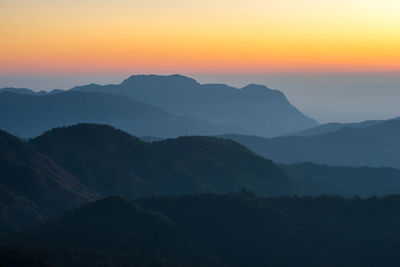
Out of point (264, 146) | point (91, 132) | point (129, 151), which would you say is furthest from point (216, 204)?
point (264, 146)

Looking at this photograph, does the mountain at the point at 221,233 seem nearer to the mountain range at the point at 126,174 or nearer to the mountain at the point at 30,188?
the mountain at the point at 30,188

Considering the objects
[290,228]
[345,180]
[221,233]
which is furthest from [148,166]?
[345,180]

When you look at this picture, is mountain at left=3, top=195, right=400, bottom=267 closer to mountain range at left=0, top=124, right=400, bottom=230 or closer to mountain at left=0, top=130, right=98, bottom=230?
mountain at left=0, top=130, right=98, bottom=230

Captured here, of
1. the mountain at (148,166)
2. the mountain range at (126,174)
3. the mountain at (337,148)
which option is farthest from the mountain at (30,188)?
the mountain at (337,148)

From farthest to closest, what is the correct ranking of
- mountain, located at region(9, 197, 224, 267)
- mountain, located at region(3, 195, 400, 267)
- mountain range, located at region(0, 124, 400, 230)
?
mountain range, located at region(0, 124, 400, 230)
mountain, located at region(3, 195, 400, 267)
mountain, located at region(9, 197, 224, 267)

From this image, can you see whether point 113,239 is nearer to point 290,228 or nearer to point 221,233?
point 221,233

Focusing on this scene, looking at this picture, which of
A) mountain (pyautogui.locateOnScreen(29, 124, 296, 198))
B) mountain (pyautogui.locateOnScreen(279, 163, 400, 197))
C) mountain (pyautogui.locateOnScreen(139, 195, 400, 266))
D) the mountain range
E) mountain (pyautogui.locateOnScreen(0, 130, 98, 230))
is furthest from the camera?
mountain (pyautogui.locateOnScreen(279, 163, 400, 197))

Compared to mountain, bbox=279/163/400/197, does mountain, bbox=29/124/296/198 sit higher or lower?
higher

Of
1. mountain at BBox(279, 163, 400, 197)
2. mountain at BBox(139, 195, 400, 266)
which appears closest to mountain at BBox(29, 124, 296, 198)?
Result: mountain at BBox(279, 163, 400, 197)

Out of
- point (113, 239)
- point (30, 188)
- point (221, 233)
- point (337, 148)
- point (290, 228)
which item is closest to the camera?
point (113, 239)
